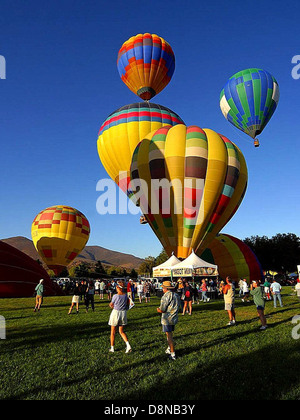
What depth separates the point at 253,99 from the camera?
29500 millimetres

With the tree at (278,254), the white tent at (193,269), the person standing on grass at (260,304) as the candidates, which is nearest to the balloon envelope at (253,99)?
the white tent at (193,269)

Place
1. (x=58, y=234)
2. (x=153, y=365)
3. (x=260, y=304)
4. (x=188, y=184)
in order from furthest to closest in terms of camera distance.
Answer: (x=58, y=234) → (x=188, y=184) → (x=260, y=304) → (x=153, y=365)

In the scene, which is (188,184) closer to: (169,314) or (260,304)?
(260,304)

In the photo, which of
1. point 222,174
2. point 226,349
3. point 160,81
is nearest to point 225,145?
point 222,174

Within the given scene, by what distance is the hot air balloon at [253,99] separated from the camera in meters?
29.4

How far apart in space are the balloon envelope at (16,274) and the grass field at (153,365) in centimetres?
1304

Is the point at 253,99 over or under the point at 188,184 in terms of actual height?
over

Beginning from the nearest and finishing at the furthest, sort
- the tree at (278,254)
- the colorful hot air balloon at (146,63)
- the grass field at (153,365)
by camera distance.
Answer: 1. the grass field at (153,365)
2. the colorful hot air balloon at (146,63)
3. the tree at (278,254)

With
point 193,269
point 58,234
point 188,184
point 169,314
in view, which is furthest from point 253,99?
point 169,314

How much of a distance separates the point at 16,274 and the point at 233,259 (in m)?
20.9

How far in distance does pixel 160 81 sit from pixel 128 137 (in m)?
10.0

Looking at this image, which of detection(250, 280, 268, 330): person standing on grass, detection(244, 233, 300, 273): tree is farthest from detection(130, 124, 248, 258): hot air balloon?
detection(244, 233, 300, 273): tree

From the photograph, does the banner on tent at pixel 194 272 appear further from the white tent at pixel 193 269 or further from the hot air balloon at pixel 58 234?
the hot air balloon at pixel 58 234

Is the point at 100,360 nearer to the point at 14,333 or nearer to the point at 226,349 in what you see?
the point at 226,349
